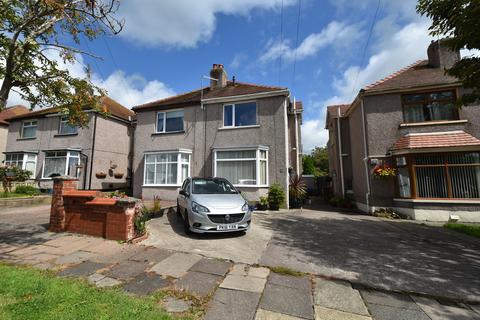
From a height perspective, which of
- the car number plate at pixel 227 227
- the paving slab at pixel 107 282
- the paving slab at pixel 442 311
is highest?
the car number plate at pixel 227 227

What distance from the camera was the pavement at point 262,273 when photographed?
318 cm

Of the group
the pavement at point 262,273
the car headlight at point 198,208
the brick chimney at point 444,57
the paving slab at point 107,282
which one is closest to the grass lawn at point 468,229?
the pavement at point 262,273

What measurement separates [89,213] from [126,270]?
3053 mm

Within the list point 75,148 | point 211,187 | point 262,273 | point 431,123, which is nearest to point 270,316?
point 262,273

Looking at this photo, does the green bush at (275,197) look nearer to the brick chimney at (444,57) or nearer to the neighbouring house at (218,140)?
the neighbouring house at (218,140)

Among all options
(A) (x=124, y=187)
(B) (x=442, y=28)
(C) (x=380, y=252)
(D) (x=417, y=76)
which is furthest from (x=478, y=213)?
(A) (x=124, y=187)

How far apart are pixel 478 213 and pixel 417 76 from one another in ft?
23.3

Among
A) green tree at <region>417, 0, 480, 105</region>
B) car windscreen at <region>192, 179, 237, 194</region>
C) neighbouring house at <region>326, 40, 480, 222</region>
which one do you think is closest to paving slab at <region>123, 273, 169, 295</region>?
car windscreen at <region>192, 179, 237, 194</region>

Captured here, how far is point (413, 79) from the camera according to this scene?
467 inches

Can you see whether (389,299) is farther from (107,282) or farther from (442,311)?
(107,282)

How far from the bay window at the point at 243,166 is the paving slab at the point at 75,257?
8593mm

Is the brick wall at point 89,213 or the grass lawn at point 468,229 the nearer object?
the brick wall at point 89,213

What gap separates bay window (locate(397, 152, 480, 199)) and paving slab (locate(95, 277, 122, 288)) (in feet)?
39.6

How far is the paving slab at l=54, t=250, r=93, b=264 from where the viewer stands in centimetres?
469
